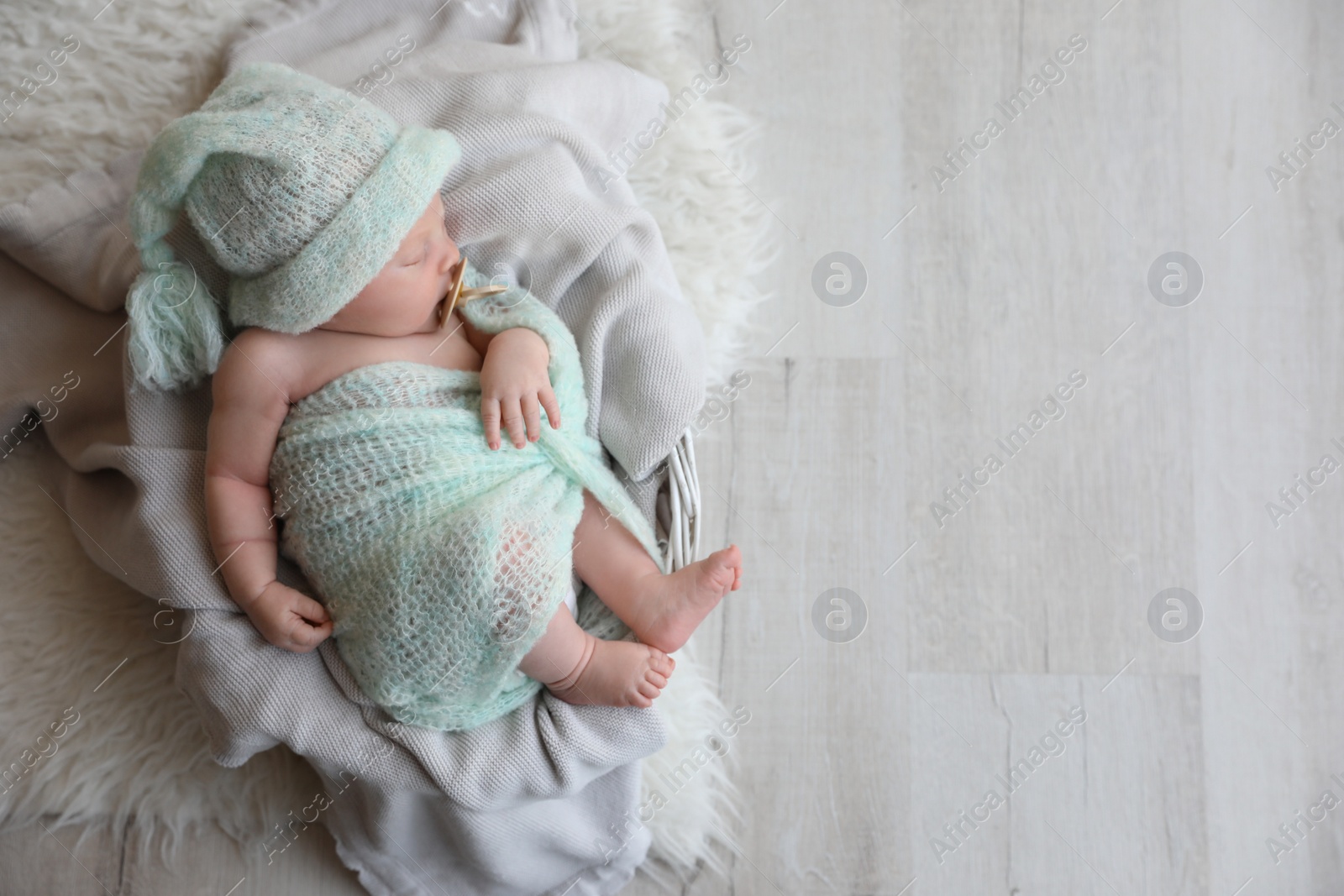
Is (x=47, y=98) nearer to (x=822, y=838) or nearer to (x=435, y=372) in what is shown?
(x=435, y=372)

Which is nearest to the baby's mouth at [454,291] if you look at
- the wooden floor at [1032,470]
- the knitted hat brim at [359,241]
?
the knitted hat brim at [359,241]

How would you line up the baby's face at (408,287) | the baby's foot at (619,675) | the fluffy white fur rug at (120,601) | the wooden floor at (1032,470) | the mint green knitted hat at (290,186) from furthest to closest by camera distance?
the wooden floor at (1032,470) < the fluffy white fur rug at (120,601) < the baby's foot at (619,675) < the baby's face at (408,287) < the mint green knitted hat at (290,186)

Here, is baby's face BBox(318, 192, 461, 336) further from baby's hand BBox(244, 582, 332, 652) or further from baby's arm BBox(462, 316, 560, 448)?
baby's hand BBox(244, 582, 332, 652)

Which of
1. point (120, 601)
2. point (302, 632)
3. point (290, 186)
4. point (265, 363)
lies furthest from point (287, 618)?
point (290, 186)

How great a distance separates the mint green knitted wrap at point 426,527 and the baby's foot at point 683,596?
5.0 inches

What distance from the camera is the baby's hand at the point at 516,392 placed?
3.85ft

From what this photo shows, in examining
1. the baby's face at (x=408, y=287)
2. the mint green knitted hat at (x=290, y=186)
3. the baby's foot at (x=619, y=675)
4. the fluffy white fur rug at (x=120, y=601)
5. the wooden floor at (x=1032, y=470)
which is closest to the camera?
the mint green knitted hat at (x=290, y=186)

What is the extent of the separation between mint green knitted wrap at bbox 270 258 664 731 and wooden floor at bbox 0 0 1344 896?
42 centimetres

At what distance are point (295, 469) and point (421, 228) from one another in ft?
1.10

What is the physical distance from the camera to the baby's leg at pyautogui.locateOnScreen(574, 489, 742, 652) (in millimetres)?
1235

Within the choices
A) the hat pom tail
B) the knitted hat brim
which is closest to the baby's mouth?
the knitted hat brim

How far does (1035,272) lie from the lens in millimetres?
1653

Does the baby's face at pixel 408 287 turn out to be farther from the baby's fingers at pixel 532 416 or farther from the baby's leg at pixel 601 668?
the baby's leg at pixel 601 668

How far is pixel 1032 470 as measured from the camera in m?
1.60
